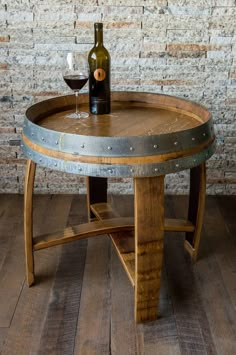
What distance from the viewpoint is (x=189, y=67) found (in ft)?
7.13

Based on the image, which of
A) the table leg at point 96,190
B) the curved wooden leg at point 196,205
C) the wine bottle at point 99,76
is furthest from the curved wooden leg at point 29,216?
the curved wooden leg at point 196,205

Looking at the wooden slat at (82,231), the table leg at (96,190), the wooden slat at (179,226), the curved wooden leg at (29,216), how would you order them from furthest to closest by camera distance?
the table leg at (96,190) → the wooden slat at (179,226) → the wooden slat at (82,231) → the curved wooden leg at (29,216)

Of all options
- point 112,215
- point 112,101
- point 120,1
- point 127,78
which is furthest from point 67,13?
point 112,215

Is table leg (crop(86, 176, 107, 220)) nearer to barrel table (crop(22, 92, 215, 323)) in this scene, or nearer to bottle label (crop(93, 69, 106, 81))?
barrel table (crop(22, 92, 215, 323))

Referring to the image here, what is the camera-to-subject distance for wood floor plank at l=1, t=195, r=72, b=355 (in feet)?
4.43

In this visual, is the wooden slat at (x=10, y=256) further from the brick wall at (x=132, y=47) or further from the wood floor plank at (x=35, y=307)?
the brick wall at (x=132, y=47)

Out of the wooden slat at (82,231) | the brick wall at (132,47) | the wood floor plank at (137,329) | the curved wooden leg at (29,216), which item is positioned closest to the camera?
the wood floor plank at (137,329)

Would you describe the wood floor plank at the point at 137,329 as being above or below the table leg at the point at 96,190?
below

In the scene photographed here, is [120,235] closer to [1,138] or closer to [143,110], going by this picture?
[143,110]

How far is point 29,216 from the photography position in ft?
4.96

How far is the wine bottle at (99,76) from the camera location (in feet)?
4.88

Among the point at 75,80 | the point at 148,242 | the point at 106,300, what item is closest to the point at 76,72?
the point at 75,80

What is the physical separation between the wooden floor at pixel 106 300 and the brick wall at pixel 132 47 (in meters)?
0.67

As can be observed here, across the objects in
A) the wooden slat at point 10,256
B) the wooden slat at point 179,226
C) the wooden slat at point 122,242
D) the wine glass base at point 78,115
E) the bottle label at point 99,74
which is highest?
the bottle label at point 99,74
